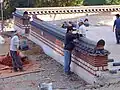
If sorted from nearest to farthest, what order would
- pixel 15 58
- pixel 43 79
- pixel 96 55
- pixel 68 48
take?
pixel 96 55, pixel 43 79, pixel 68 48, pixel 15 58

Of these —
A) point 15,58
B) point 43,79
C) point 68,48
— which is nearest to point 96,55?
point 68,48

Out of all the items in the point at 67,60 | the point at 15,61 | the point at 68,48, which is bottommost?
the point at 15,61

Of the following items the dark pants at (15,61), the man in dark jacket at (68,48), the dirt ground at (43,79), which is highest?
the man in dark jacket at (68,48)

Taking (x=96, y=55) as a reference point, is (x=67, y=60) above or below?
below

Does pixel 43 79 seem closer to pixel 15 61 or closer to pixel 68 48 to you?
pixel 68 48

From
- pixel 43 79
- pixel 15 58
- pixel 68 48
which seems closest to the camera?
pixel 43 79

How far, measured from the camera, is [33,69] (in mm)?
13578

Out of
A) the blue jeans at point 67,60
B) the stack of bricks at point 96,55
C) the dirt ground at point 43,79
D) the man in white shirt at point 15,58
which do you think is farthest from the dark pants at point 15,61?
the stack of bricks at point 96,55

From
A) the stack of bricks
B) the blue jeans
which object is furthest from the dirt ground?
the stack of bricks

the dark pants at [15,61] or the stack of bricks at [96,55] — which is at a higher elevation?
the stack of bricks at [96,55]

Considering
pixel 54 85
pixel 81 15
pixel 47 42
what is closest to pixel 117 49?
pixel 47 42

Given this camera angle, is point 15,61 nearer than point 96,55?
No

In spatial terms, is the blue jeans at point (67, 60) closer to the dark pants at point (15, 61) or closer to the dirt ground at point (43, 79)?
the dirt ground at point (43, 79)

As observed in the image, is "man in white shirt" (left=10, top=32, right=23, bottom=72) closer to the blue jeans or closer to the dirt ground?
the dirt ground
